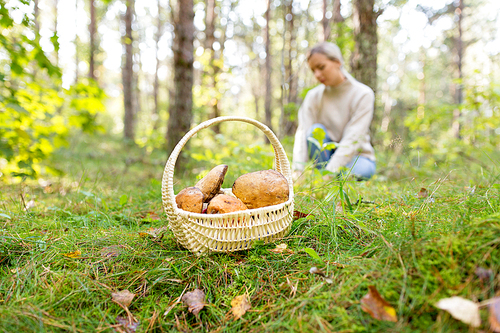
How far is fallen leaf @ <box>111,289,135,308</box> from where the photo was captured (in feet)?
3.62

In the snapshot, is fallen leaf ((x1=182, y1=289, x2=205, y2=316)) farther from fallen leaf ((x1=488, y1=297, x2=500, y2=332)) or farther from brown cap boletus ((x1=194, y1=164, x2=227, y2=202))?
fallen leaf ((x1=488, y1=297, x2=500, y2=332))

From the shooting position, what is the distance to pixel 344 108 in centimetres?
328

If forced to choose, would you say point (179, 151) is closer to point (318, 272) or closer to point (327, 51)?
point (318, 272)

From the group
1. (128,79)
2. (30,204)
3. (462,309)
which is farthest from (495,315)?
(128,79)

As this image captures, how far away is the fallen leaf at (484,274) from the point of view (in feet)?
2.74

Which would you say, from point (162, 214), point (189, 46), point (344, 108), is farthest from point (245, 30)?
point (162, 214)

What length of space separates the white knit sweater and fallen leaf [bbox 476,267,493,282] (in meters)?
1.88

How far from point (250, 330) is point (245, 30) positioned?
72.0ft

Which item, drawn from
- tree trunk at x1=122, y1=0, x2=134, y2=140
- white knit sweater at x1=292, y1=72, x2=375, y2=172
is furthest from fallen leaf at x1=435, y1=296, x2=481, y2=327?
tree trunk at x1=122, y1=0, x2=134, y2=140

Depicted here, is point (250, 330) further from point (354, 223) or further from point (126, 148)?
point (126, 148)

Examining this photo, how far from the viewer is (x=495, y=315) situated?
699 millimetres

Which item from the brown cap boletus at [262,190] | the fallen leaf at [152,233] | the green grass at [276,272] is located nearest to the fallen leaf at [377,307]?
the green grass at [276,272]

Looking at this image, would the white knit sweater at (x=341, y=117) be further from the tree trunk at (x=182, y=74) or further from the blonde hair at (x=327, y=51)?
the tree trunk at (x=182, y=74)

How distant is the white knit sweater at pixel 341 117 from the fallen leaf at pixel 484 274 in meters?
1.88
